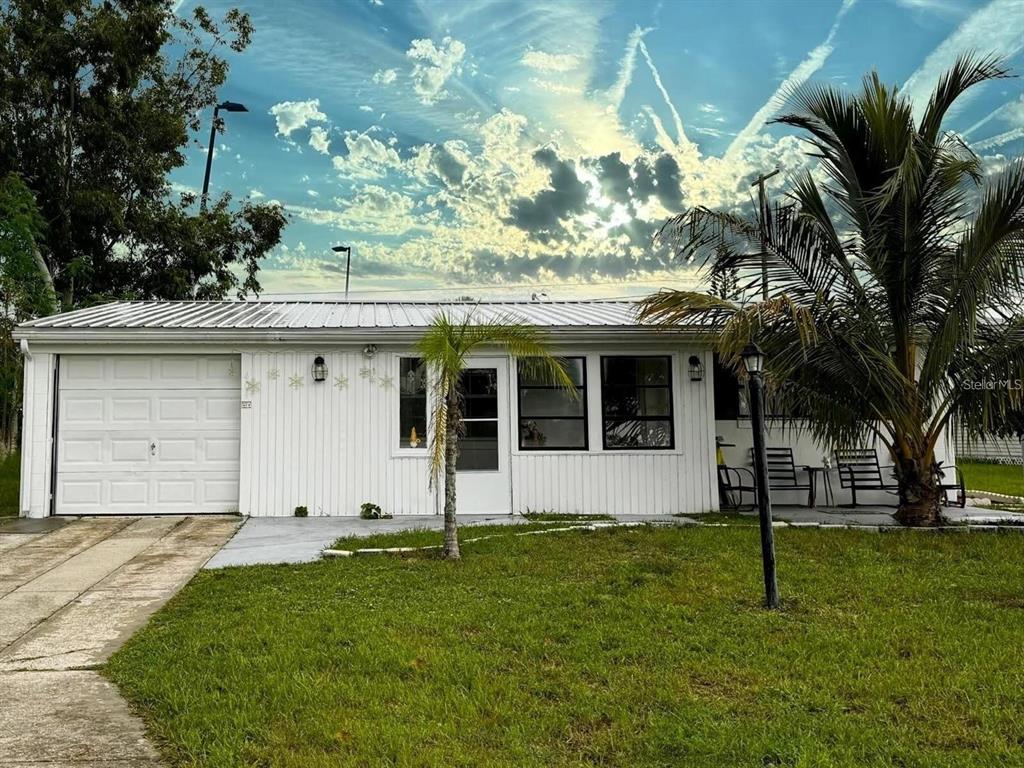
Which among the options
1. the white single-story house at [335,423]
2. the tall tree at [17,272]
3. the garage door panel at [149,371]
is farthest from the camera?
the tall tree at [17,272]

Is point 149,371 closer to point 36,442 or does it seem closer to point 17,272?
point 36,442

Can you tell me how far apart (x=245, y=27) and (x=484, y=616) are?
76.2ft

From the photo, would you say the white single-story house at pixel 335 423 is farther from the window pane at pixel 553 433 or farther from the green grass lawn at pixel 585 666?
the green grass lawn at pixel 585 666

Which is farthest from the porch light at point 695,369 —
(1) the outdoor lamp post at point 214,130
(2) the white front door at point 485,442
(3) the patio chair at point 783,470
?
(1) the outdoor lamp post at point 214,130

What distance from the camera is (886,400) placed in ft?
27.2

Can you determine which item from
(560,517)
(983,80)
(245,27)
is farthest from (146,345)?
(245,27)

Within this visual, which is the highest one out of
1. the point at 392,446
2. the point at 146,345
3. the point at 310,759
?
the point at 146,345

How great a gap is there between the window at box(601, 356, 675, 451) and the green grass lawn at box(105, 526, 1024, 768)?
3.52 metres

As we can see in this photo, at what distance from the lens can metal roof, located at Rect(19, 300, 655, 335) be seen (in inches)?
377

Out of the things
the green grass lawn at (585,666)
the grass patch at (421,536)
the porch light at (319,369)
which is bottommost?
the green grass lawn at (585,666)

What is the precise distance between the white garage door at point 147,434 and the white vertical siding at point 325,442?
41 cm

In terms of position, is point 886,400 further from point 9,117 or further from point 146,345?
point 9,117

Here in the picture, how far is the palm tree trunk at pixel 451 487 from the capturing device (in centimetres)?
680

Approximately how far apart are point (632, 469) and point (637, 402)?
0.90 metres
